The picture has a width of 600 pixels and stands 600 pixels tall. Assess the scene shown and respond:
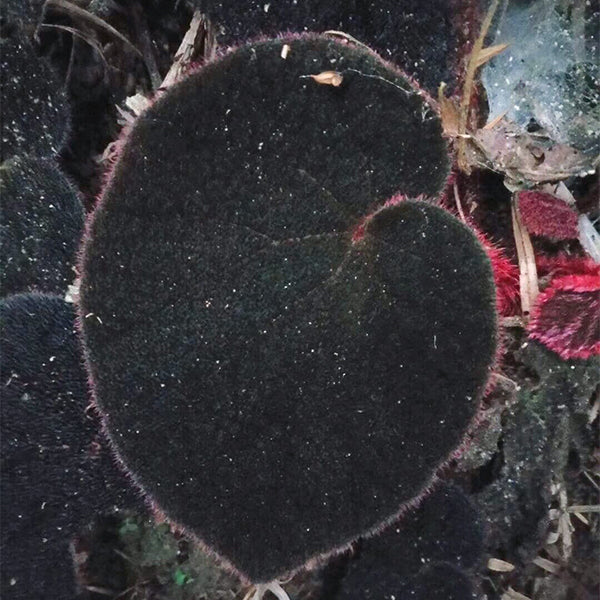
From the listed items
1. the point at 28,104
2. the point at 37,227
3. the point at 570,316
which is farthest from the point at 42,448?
the point at 570,316

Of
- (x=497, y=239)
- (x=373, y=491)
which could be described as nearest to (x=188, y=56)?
(x=497, y=239)

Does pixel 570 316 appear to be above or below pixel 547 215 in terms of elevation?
below

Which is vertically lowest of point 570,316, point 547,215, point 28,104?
point 570,316

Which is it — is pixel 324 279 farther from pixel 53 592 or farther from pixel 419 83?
pixel 53 592

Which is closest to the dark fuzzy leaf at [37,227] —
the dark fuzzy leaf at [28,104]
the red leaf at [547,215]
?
the dark fuzzy leaf at [28,104]

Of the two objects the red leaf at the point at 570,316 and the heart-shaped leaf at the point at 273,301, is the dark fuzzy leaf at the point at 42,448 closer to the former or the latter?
the heart-shaped leaf at the point at 273,301

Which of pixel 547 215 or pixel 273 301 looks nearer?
pixel 273 301

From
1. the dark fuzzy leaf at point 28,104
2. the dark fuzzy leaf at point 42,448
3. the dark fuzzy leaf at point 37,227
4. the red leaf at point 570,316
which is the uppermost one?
the dark fuzzy leaf at point 28,104

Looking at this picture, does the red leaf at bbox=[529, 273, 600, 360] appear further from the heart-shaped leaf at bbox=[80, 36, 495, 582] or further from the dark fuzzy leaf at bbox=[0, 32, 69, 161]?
the dark fuzzy leaf at bbox=[0, 32, 69, 161]

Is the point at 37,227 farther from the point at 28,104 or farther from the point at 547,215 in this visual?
the point at 547,215
